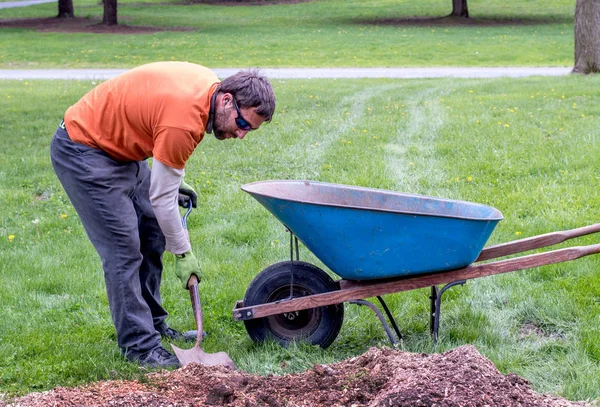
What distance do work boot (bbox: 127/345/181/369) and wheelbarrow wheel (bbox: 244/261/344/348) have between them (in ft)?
1.44

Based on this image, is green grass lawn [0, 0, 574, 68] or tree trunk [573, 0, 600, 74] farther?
green grass lawn [0, 0, 574, 68]

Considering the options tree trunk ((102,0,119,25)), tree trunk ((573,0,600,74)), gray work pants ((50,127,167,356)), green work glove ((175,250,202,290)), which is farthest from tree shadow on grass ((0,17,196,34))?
green work glove ((175,250,202,290))

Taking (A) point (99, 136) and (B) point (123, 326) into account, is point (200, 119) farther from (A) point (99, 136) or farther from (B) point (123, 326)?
(B) point (123, 326)

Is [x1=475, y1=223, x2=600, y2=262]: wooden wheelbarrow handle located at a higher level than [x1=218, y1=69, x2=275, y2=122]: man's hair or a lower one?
lower

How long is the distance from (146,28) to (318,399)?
1071 inches

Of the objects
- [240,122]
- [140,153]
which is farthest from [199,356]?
[240,122]

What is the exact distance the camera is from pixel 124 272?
371cm

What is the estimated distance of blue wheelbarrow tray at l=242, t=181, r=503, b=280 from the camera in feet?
11.5

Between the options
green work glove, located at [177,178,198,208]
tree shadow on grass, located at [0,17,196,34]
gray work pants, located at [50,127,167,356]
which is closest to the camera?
gray work pants, located at [50,127,167,356]

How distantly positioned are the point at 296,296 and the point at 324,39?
22319 millimetres

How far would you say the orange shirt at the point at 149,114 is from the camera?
3.32 metres

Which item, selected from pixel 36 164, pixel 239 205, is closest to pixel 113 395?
pixel 239 205

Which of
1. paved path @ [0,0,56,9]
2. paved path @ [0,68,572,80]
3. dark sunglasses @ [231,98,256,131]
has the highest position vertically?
dark sunglasses @ [231,98,256,131]

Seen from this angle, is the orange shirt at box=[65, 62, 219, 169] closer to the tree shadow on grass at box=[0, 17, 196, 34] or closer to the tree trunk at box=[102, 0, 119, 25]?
the tree shadow on grass at box=[0, 17, 196, 34]
